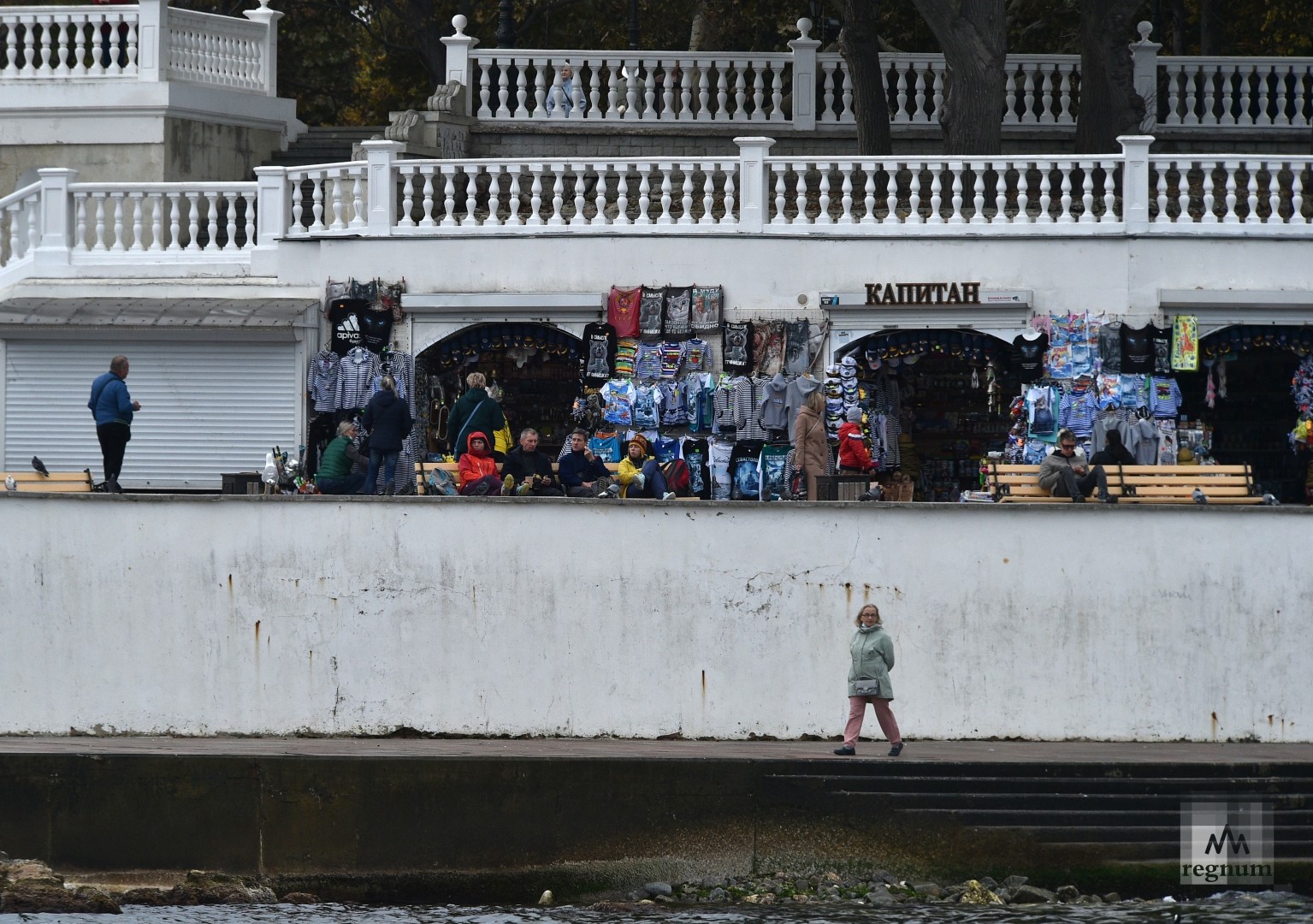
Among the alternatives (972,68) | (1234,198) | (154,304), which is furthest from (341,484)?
(1234,198)

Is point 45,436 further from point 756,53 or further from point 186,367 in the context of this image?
point 756,53

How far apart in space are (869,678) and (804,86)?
37.1 feet

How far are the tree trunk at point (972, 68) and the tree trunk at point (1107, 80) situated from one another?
1160 millimetres

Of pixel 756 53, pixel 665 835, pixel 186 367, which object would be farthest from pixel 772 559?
pixel 756 53

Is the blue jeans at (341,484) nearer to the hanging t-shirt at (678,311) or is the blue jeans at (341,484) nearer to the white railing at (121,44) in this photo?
the hanging t-shirt at (678,311)

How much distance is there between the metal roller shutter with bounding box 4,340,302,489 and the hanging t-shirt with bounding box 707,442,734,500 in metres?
4.07

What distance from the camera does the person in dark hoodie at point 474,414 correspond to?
62.5 ft

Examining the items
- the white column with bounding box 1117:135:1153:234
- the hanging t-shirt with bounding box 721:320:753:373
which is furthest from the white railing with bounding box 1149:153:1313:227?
the hanging t-shirt with bounding box 721:320:753:373

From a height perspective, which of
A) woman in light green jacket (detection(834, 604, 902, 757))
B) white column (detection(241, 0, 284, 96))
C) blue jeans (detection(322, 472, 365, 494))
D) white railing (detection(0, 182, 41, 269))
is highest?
white column (detection(241, 0, 284, 96))

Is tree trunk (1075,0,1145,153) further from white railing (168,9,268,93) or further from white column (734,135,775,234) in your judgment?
white railing (168,9,268,93)

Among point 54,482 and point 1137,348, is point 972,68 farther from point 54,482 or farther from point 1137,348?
point 54,482

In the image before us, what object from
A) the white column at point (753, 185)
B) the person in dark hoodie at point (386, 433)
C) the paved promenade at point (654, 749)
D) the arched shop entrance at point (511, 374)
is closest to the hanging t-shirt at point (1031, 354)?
the white column at point (753, 185)

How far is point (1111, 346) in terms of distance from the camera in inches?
758

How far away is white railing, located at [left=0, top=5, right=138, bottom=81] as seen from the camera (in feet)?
76.8
